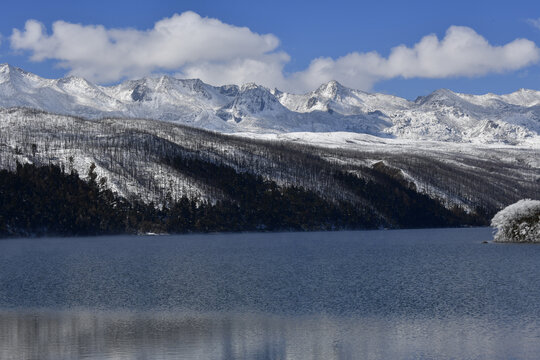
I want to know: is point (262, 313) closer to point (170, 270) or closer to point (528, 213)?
point (170, 270)

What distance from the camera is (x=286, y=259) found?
128 m

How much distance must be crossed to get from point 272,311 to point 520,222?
401ft

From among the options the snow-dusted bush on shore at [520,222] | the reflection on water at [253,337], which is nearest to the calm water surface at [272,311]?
the reflection on water at [253,337]

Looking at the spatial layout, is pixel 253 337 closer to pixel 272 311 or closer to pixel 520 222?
Result: pixel 272 311

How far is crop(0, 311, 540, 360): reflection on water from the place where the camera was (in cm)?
4625

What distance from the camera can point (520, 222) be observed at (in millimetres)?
170625

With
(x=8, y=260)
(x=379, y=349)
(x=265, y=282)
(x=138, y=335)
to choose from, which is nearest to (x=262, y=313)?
(x=138, y=335)

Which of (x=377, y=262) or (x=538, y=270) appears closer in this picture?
(x=538, y=270)

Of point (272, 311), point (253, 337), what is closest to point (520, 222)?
point (272, 311)

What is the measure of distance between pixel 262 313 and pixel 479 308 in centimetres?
2007

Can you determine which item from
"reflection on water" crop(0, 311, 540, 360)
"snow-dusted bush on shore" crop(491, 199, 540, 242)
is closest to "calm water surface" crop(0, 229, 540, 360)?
"reflection on water" crop(0, 311, 540, 360)

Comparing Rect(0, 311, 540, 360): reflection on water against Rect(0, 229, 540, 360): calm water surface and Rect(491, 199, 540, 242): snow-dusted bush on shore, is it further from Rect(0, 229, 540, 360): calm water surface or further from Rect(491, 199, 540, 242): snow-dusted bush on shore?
Rect(491, 199, 540, 242): snow-dusted bush on shore

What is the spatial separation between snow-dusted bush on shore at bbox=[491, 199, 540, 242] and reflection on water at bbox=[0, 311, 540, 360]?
117 m

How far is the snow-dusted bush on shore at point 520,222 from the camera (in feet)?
547
